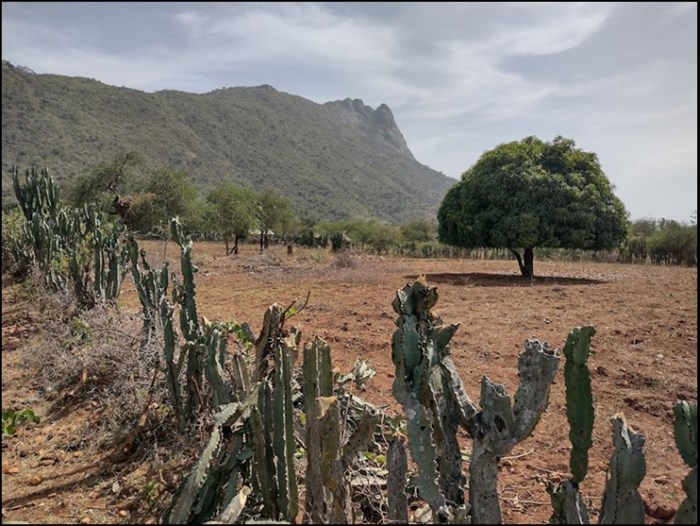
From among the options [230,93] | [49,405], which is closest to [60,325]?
[49,405]

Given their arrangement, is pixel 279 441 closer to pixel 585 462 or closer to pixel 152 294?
pixel 585 462

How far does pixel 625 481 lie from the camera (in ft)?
7.06

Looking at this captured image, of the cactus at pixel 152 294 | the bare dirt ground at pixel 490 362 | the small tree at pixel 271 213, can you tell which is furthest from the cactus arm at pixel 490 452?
the small tree at pixel 271 213

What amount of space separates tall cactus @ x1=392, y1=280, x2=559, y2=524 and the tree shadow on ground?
10669 millimetres

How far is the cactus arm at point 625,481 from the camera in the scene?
2.11 metres

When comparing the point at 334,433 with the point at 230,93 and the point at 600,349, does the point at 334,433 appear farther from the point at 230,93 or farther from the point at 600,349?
the point at 230,93

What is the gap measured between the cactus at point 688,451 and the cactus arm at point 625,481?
16 cm

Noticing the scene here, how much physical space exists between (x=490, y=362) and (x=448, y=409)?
392 cm

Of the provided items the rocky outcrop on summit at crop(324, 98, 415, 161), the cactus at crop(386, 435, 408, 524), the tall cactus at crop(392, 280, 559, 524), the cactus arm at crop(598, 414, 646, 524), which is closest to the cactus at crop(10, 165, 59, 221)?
the tall cactus at crop(392, 280, 559, 524)

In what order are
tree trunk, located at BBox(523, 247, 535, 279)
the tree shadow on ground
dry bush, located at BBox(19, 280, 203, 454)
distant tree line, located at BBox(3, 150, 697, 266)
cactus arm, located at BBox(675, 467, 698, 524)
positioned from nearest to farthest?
cactus arm, located at BBox(675, 467, 698, 524) < dry bush, located at BBox(19, 280, 203, 454) < the tree shadow on ground < tree trunk, located at BBox(523, 247, 535, 279) < distant tree line, located at BBox(3, 150, 697, 266)

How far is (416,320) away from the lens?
2670 mm

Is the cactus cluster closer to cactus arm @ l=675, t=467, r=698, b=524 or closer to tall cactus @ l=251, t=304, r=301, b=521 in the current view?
tall cactus @ l=251, t=304, r=301, b=521

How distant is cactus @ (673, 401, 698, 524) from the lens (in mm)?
2041

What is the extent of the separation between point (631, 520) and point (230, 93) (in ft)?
438
